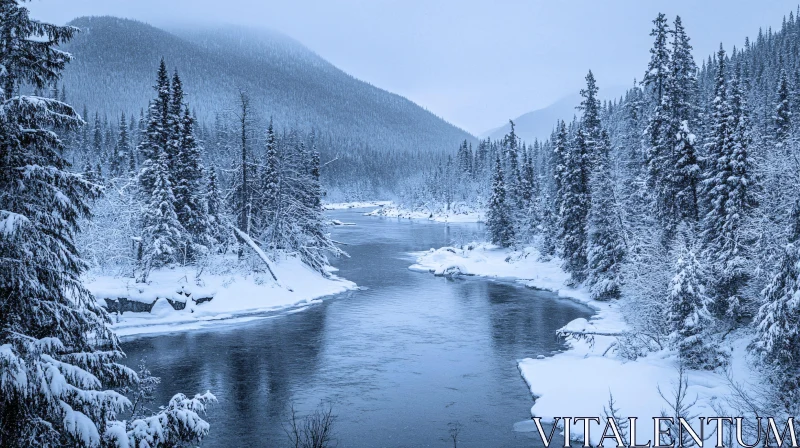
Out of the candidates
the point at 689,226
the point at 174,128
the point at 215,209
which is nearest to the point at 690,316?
the point at 689,226

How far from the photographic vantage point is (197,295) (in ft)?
110

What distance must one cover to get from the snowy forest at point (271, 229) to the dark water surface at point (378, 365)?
2729 millimetres

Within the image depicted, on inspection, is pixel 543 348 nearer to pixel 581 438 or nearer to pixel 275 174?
pixel 581 438

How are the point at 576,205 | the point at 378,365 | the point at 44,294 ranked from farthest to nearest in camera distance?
the point at 576,205
the point at 378,365
the point at 44,294

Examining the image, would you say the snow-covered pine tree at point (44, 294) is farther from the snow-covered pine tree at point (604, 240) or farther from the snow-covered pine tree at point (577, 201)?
the snow-covered pine tree at point (577, 201)

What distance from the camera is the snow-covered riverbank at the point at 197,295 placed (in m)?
30.5

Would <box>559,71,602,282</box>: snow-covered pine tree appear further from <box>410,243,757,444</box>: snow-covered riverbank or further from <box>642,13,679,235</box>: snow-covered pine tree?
<box>410,243,757,444</box>: snow-covered riverbank

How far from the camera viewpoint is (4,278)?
7.56 meters

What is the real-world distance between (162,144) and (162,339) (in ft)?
46.2

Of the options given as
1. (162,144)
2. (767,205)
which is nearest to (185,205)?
(162,144)

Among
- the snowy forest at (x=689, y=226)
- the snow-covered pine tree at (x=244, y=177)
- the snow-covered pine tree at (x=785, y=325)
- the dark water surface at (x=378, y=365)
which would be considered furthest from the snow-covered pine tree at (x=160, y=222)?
the snow-covered pine tree at (x=785, y=325)

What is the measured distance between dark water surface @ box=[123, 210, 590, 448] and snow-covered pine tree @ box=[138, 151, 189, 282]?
7622 millimetres

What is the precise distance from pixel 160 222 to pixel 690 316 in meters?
30.4

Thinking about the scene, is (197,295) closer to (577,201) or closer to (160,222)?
(160,222)
